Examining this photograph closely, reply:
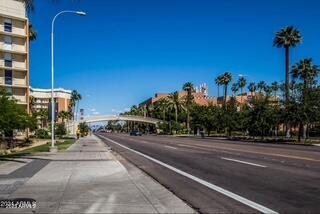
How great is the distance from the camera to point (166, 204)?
987cm

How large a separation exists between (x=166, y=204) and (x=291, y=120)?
4792cm

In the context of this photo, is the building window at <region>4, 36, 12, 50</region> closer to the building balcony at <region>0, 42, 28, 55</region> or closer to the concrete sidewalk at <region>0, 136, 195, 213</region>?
the building balcony at <region>0, 42, 28, 55</region>

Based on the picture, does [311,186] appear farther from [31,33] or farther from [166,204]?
[31,33]

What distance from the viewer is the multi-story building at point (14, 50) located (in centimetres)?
6688

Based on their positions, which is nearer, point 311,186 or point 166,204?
point 166,204

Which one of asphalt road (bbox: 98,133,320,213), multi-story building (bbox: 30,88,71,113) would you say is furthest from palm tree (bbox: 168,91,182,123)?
asphalt road (bbox: 98,133,320,213)

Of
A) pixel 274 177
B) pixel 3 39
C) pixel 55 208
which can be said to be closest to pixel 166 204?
pixel 55 208

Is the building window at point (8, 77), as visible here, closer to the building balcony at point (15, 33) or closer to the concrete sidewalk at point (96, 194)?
the building balcony at point (15, 33)

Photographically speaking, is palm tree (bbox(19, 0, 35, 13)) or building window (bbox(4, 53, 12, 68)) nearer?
palm tree (bbox(19, 0, 35, 13))

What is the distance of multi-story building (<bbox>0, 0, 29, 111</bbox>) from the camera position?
66.9 m

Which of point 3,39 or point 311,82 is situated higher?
point 3,39

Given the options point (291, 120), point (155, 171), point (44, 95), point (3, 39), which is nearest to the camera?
point (155, 171)

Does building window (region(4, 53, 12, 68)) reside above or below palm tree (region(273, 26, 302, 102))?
below

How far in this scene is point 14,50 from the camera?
67875 mm
